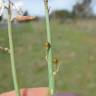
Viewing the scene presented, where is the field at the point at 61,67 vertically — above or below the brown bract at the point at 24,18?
below

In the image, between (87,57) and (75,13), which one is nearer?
(87,57)

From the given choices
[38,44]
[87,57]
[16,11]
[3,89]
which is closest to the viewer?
[16,11]

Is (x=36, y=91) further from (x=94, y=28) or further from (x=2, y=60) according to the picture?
(x=94, y=28)

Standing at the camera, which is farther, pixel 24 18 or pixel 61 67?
pixel 61 67

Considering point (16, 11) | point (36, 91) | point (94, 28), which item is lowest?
point (94, 28)

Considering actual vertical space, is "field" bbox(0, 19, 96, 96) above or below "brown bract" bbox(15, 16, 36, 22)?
below

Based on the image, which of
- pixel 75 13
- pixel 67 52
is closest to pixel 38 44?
pixel 67 52

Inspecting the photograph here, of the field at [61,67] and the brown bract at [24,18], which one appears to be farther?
the field at [61,67]

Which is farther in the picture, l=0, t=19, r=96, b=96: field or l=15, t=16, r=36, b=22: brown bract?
l=0, t=19, r=96, b=96: field

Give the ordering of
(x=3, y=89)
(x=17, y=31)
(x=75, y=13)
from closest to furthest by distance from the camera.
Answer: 1. (x=3, y=89)
2. (x=17, y=31)
3. (x=75, y=13)

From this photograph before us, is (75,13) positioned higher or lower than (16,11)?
lower

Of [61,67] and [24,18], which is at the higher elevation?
[24,18]
